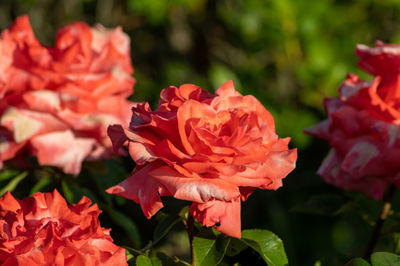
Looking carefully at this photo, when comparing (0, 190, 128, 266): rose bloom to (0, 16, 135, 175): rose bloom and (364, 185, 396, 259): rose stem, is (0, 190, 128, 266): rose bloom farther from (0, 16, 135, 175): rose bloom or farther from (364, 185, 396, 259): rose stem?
(364, 185, 396, 259): rose stem

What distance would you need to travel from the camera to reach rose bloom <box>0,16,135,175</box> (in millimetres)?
886

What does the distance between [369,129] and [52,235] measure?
478 mm

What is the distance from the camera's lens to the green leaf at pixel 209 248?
0.64 metres

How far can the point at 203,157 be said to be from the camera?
0.58 meters

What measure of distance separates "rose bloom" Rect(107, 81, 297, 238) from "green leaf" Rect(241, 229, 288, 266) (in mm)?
62

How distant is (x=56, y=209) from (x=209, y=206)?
0.16m

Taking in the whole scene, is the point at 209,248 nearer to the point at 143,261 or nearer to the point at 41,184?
the point at 143,261

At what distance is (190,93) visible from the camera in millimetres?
642

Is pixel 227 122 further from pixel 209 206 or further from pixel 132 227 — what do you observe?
pixel 132 227

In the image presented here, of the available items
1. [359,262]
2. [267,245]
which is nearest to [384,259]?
[359,262]

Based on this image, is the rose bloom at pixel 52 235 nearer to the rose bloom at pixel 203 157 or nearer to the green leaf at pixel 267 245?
the rose bloom at pixel 203 157

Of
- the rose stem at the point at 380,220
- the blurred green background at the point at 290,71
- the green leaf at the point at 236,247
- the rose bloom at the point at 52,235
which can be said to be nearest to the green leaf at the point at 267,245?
the green leaf at the point at 236,247

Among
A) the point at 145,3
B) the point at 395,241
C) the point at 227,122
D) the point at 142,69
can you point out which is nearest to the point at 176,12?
the point at 142,69

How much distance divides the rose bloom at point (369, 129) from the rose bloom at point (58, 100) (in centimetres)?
34
